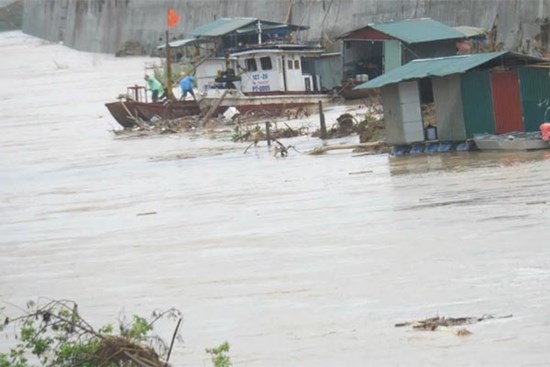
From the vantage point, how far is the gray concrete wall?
124ft

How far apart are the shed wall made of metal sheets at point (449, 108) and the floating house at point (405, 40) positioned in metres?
11.8

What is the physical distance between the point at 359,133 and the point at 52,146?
10764 millimetres

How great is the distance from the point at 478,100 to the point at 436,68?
0.87 meters

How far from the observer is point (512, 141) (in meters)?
21.8

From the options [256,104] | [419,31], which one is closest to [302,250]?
[419,31]

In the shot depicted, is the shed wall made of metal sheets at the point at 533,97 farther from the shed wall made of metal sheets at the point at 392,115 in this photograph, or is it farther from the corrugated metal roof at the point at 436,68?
the shed wall made of metal sheets at the point at 392,115

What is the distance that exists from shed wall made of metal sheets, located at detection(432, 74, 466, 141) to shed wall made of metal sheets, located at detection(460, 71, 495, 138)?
0.09 meters

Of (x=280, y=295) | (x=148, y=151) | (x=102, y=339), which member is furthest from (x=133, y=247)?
(x=148, y=151)

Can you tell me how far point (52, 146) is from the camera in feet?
117

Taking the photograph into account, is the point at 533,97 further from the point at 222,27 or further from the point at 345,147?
the point at 222,27

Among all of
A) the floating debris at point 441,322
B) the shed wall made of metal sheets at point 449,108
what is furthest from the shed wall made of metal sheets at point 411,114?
the floating debris at point 441,322

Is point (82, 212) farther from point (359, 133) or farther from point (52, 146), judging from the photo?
point (52, 146)

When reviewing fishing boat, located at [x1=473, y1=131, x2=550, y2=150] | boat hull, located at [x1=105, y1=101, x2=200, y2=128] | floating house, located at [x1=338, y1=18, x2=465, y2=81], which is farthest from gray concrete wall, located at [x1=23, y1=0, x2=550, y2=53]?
fishing boat, located at [x1=473, y1=131, x2=550, y2=150]

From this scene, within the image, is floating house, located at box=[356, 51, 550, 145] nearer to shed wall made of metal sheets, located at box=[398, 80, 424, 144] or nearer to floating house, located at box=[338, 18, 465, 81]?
shed wall made of metal sheets, located at box=[398, 80, 424, 144]
